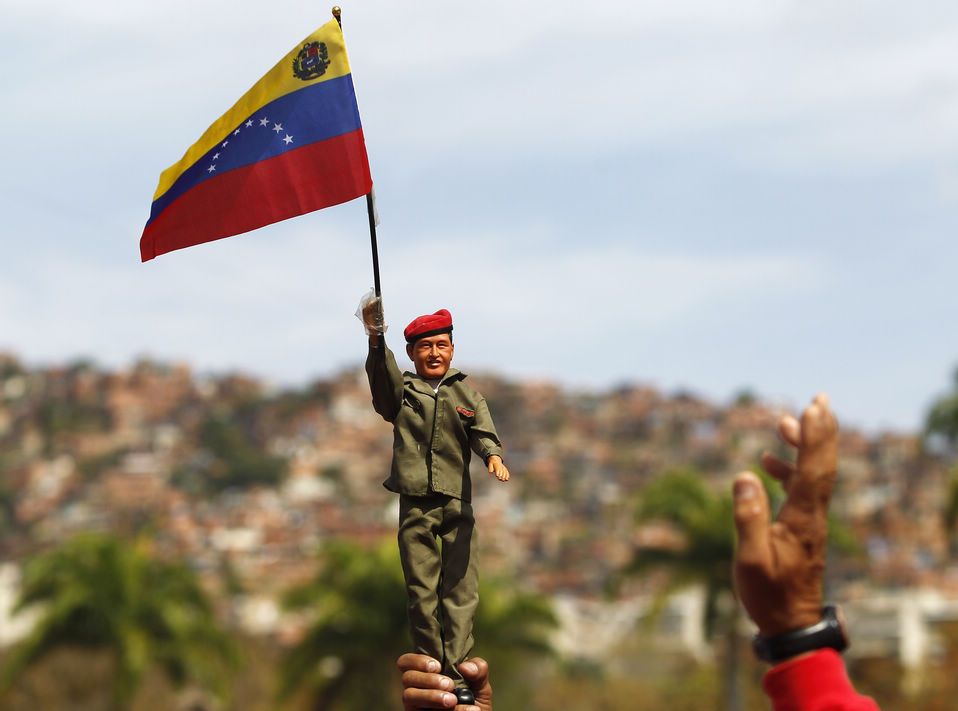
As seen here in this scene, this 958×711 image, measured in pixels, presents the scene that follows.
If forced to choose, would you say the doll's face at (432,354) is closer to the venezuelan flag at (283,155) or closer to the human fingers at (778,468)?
the venezuelan flag at (283,155)

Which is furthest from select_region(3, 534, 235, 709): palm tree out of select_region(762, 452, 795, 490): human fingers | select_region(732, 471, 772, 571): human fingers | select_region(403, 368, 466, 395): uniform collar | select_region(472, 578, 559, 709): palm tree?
select_region(732, 471, 772, 571): human fingers

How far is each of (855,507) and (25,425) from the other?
118134 millimetres

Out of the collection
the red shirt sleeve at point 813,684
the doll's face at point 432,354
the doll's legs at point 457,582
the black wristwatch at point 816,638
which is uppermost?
the doll's face at point 432,354

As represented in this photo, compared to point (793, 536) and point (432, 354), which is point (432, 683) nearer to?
point (432, 354)

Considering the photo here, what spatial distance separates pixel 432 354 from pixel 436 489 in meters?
0.71

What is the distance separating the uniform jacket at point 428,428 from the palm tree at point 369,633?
71.7 ft

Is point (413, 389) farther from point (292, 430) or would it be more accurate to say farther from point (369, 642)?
point (292, 430)

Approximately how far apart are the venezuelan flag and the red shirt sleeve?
397 cm

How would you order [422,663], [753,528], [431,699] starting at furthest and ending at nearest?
1. [422,663]
2. [431,699]
3. [753,528]

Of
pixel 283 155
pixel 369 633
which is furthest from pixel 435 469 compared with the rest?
pixel 369 633

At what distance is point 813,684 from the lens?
10.6ft

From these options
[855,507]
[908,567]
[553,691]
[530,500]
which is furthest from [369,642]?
[530,500]

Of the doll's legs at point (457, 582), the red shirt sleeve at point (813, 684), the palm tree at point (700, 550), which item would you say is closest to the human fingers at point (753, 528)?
the red shirt sleeve at point (813, 684)

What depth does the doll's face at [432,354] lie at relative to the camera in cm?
668
